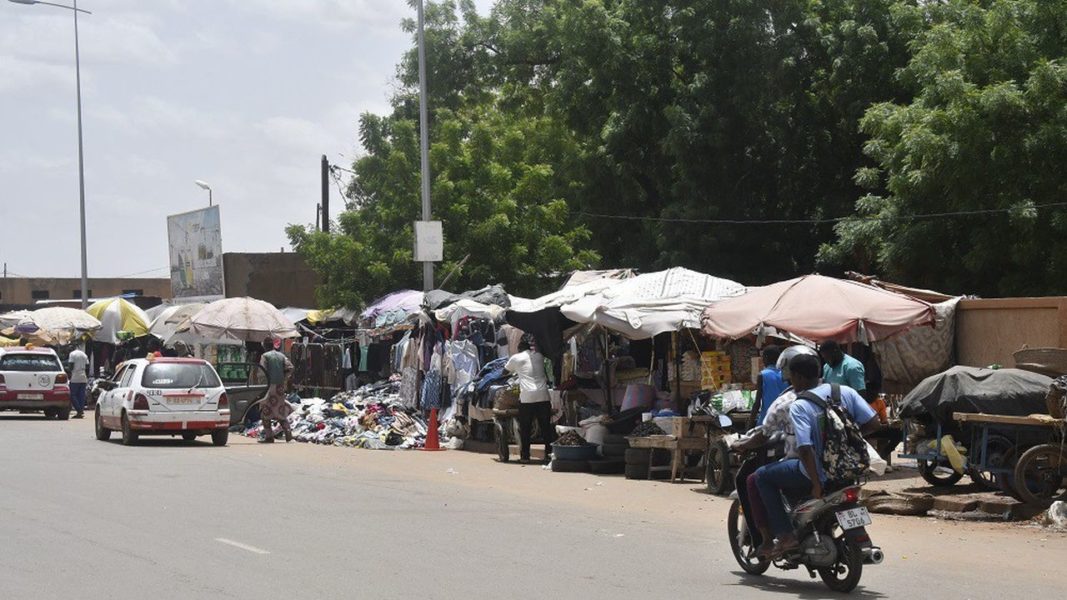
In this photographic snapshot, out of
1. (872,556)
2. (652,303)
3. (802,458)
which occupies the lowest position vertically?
(872,556)

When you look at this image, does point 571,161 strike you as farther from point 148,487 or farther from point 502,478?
point 148,487

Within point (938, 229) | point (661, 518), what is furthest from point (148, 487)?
point (938, 229)

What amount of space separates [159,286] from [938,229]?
74289mm

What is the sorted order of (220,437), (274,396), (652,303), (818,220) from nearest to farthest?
(652,303)
(220,437)
(274,396)
(818,220)

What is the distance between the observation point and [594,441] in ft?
66.0

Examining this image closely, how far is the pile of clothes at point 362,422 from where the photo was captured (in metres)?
25.9

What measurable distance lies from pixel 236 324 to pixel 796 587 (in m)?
23.9

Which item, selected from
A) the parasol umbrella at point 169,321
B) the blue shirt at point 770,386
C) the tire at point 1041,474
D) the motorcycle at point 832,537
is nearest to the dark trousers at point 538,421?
the blue shirt at point 770,386

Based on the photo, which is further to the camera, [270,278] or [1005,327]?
[270,278]

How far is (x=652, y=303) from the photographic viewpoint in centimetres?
1964

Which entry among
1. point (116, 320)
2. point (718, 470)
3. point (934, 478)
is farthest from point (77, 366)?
point (934, 478)

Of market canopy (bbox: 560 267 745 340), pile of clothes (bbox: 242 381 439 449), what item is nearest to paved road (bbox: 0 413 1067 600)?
market canopy (bbox: 560 267 745 340)

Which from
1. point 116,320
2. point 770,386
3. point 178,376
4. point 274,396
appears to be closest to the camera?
point 770,386

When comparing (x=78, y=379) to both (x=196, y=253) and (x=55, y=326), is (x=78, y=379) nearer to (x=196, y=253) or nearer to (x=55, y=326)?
(x=55, y=326)
